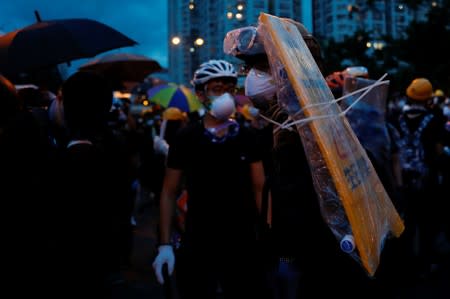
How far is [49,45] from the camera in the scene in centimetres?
406

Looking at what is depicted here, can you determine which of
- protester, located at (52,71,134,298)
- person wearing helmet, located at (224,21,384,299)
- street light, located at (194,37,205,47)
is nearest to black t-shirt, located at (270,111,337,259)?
person wearing helmet, located at (224,21,384,299)

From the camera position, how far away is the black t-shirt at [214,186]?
285 cm

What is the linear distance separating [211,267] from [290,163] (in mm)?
1351

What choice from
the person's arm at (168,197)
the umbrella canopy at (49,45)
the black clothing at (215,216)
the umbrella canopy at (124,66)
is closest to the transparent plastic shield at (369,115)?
the black clothing at (215,216)

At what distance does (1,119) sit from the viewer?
1.81 m

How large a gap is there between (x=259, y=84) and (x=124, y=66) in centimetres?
670

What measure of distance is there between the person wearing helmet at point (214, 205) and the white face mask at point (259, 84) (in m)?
1.08

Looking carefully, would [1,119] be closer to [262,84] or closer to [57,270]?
[57,270]

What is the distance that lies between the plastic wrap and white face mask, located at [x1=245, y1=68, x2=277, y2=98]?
25 centimetres

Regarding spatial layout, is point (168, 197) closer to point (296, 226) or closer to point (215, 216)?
point (215, 216)

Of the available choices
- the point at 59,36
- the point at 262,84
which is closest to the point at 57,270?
the point at 262,84

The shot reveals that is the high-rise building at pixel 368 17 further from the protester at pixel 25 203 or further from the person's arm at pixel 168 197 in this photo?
the protester at pixel 25 203

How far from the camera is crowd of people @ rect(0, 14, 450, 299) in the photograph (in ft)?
5.32

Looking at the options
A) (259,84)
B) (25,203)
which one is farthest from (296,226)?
(25,203)
